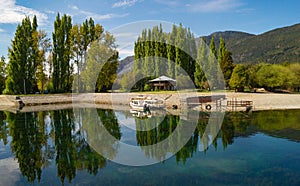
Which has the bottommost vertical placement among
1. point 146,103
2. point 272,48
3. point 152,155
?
point 152,155

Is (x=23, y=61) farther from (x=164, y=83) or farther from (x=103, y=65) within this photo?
(x=164, y=83)

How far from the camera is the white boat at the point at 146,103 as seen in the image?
23352 mm

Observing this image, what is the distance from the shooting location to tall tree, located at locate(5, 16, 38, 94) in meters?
A: 31.5

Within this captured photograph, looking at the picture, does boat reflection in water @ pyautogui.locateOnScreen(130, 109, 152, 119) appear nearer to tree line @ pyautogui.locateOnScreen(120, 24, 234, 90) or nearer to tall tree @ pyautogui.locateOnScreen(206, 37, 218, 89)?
tree line @ pyautogui.locateOnScreen(120, 24, 234, 90)

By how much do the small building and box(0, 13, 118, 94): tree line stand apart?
580cm

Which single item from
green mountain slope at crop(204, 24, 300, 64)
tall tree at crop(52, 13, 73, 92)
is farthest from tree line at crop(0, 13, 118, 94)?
green mountain slope at crop(204, 24, 300, 64)

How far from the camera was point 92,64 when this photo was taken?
3153 cm

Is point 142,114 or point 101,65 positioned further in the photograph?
point 101,65

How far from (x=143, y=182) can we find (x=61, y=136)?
7407 mm

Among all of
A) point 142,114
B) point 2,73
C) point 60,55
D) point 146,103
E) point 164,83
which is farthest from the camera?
point 2,73

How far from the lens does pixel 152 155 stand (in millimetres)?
9867

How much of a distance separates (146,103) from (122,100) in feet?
21.7

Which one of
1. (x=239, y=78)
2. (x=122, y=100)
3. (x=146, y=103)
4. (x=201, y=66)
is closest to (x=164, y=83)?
(x=201, y=66)

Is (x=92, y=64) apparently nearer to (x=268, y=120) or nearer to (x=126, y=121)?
(x=126, y=121)
